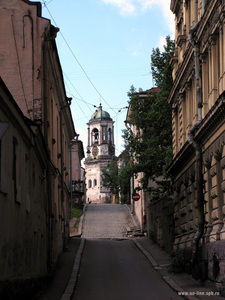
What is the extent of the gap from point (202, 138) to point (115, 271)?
7.18 metres

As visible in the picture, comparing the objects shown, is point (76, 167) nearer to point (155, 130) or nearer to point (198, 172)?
point (155, 130)

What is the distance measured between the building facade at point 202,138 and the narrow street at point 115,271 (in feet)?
5.52

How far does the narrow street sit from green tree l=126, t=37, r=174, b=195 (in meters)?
4.36

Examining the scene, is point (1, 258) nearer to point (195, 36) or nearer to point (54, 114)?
point (195, 36)

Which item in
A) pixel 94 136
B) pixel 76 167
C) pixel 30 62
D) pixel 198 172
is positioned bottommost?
pixel 198 172

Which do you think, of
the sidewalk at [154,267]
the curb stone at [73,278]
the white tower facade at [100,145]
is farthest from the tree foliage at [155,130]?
the white tower facade at [100,145]

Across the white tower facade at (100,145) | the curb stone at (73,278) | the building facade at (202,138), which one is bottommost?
the curb stone at (73,278)

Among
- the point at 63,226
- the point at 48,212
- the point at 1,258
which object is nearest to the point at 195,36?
the point at 48,212

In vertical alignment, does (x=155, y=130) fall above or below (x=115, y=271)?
above

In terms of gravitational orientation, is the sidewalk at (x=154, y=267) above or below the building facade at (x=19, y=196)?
below

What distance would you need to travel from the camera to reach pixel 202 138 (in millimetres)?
20609

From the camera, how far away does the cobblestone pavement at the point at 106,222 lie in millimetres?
42306

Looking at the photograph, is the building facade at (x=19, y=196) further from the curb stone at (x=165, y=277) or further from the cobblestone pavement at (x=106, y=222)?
the cobblestone pavement at (x=106, y=222)

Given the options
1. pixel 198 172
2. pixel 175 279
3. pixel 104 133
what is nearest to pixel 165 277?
pixel 175 279
